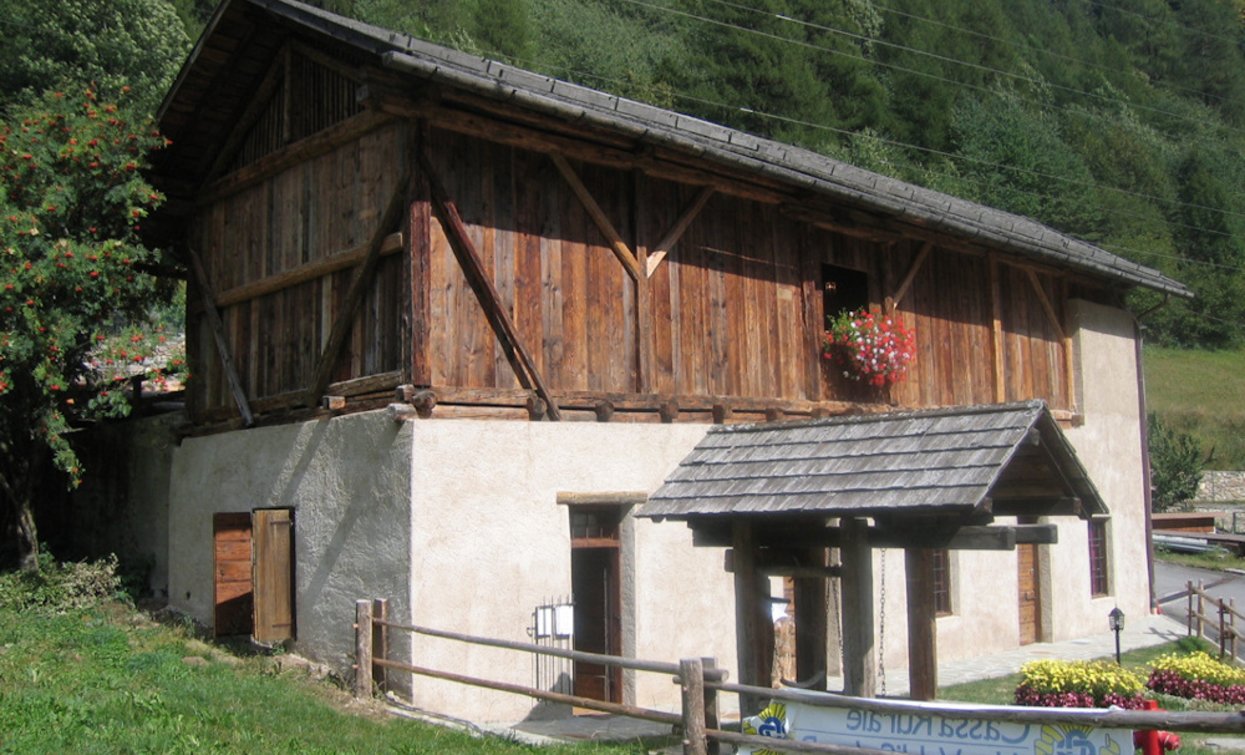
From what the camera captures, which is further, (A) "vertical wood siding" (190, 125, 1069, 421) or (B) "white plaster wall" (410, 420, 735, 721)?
(A) "vertical wood siding" (190, 125, 1069, 421)

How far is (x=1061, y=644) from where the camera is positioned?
17125 millimetres

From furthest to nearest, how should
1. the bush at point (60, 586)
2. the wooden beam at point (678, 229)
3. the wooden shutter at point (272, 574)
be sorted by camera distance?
the bush at point (60, 586) < the wooden beam at point (678, 229) < the wooden shutter at point (272, 574)

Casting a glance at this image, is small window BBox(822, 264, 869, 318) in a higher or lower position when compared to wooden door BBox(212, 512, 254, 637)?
higher

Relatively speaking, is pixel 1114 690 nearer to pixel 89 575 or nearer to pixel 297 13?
pixel 297 13

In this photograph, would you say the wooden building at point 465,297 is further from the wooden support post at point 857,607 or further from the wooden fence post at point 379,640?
the wooden support post at point 857,607

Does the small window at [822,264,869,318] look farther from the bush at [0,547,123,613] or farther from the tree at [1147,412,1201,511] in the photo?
the tree at [1147,412,1201,511]

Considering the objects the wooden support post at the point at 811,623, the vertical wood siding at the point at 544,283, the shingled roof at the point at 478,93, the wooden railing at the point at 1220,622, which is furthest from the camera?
the wooden railing at the point at 1220,622

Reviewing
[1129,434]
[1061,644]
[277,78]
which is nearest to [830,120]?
[1129,434]

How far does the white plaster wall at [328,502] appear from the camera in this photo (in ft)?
33.9

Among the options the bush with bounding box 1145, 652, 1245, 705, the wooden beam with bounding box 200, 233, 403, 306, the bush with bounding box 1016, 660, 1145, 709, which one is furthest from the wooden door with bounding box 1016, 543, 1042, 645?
the wooden beam with bounding box 200, 233, 403, 306

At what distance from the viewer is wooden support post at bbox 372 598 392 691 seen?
10.2 meters

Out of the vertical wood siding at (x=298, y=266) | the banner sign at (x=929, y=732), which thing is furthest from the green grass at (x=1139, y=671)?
the vertical wood siding at (x=298, y=266)

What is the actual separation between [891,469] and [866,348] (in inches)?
237

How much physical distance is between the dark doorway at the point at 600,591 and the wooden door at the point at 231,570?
3248 mm
